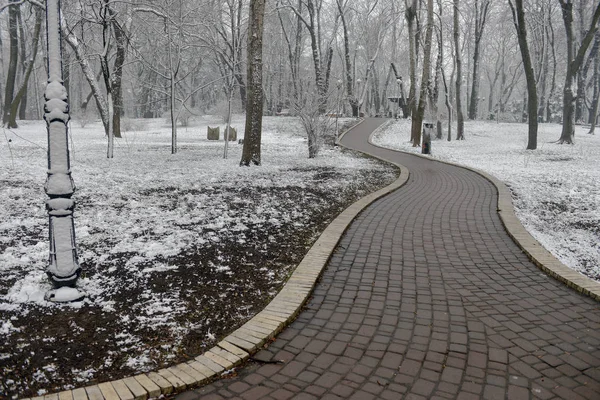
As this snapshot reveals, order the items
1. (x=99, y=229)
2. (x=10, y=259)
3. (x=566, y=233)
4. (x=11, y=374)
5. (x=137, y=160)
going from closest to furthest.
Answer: (x=11, y=374) < (x=10, y=259) < (x=99, y=229) < (x=566, y=233) < (x=137, y=160)

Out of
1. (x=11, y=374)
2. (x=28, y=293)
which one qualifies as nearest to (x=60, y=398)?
(x=11, y=374)

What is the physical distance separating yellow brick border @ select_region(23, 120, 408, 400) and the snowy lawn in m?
0.13

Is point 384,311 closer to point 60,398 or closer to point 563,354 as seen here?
point 563,354

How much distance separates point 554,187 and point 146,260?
31.9ft

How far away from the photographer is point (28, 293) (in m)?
4.25

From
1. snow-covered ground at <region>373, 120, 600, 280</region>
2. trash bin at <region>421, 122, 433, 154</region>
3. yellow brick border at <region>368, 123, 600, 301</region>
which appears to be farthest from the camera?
→ trash bin at <region>421, 122, 433, 154</region>

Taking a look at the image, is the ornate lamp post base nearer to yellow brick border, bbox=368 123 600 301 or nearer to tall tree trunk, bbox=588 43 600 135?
yellow brick border, bbox=368 123 600 301

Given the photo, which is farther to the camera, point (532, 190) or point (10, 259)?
point (532, 190)

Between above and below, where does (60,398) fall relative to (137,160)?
below

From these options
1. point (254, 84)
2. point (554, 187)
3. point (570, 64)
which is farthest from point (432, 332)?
point (570, 64)

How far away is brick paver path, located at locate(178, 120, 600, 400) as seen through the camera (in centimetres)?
309

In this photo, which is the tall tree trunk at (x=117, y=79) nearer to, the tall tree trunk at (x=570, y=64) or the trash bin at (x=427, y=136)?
the trash bin at (x=427, y=136)

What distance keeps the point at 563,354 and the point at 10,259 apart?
561 cm

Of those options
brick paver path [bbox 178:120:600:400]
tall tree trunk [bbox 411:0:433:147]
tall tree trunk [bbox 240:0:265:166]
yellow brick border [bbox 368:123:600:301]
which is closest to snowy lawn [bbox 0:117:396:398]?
brick paver path [bbox 178:120:600:400]
